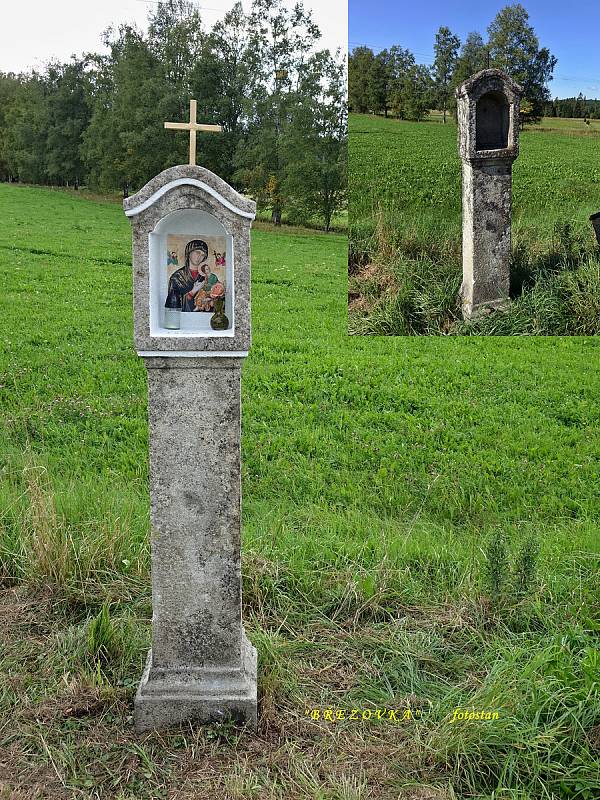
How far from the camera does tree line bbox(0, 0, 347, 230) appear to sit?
937cm

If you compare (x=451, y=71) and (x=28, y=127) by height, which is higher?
(x=28, y=127)

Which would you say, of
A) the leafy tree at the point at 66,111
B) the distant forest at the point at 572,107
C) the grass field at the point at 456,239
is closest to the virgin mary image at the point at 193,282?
the grass field at the point at 456,239

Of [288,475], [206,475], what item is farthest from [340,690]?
[288,475]

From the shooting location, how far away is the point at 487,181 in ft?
20.8

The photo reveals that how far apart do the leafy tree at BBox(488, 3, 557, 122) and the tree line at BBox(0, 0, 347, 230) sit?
3.02 meters

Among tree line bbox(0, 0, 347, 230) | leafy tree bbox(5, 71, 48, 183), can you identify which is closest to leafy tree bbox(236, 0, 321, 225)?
tree line bbox(0, 0, 347, 230)

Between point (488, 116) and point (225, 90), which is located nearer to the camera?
point (488, 116)

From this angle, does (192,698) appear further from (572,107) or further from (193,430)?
(572,107)

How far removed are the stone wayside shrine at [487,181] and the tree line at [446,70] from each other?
0.33ft

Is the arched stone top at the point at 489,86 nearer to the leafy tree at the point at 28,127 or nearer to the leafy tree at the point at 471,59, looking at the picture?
the leafy tree at the point at 471,59

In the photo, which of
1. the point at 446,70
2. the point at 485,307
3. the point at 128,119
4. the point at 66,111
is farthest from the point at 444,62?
the point at 66,111

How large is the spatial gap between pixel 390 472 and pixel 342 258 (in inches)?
264

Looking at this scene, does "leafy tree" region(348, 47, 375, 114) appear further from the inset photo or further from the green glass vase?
the green glass vase

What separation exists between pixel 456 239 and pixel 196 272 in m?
4.09
